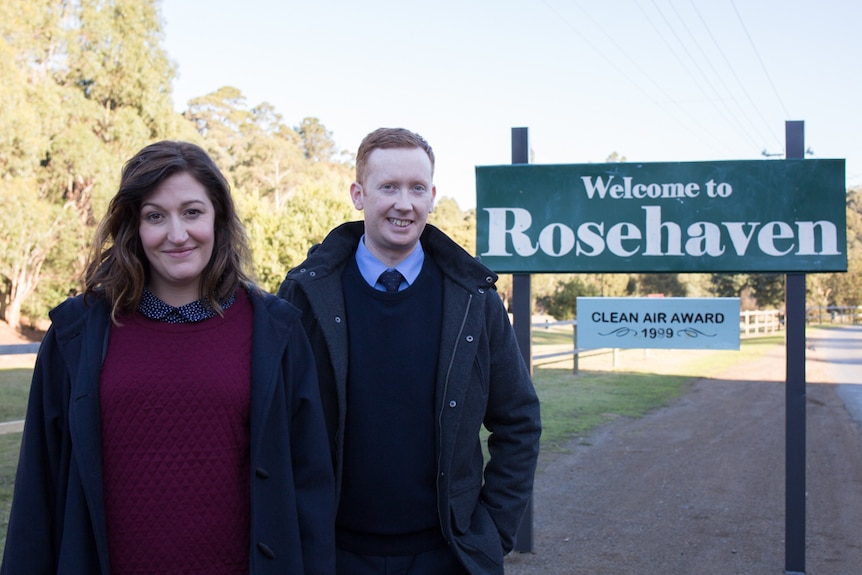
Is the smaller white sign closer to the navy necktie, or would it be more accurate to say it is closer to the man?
the man

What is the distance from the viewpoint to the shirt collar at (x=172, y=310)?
7.25 feet

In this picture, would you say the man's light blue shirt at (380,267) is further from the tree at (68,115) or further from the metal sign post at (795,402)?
the tree at (68,115)

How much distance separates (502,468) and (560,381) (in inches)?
519

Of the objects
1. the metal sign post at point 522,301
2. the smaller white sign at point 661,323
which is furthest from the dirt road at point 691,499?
the smaller white sign at point 661,323

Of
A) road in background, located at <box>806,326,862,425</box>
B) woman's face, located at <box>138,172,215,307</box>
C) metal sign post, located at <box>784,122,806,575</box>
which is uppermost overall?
woman's face, located at <box>138,172,215,307</box>

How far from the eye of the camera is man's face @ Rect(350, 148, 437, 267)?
8.43 ft

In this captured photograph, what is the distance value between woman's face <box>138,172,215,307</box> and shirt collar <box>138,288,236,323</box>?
69mm

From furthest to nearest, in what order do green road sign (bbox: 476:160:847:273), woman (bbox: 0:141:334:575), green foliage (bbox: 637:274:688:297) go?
green foliage (bbox: 637:274:688:297), green road sign (bbox: 476:160:847:273), woman (bbox: 0:141:334:575)

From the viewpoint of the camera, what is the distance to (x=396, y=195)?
101 inches

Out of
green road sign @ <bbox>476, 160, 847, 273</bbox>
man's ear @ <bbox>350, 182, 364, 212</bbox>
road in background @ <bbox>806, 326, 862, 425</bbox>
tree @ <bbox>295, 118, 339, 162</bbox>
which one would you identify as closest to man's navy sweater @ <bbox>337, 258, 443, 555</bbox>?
man's ear @ <bbox>350, 182, 364, 212</bbox>

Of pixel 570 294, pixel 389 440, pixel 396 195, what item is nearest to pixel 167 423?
pixel 389 440

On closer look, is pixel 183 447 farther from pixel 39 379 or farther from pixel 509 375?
pixel 509 375

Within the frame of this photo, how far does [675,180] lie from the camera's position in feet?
17.2

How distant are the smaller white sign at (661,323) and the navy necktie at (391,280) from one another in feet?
10.8
